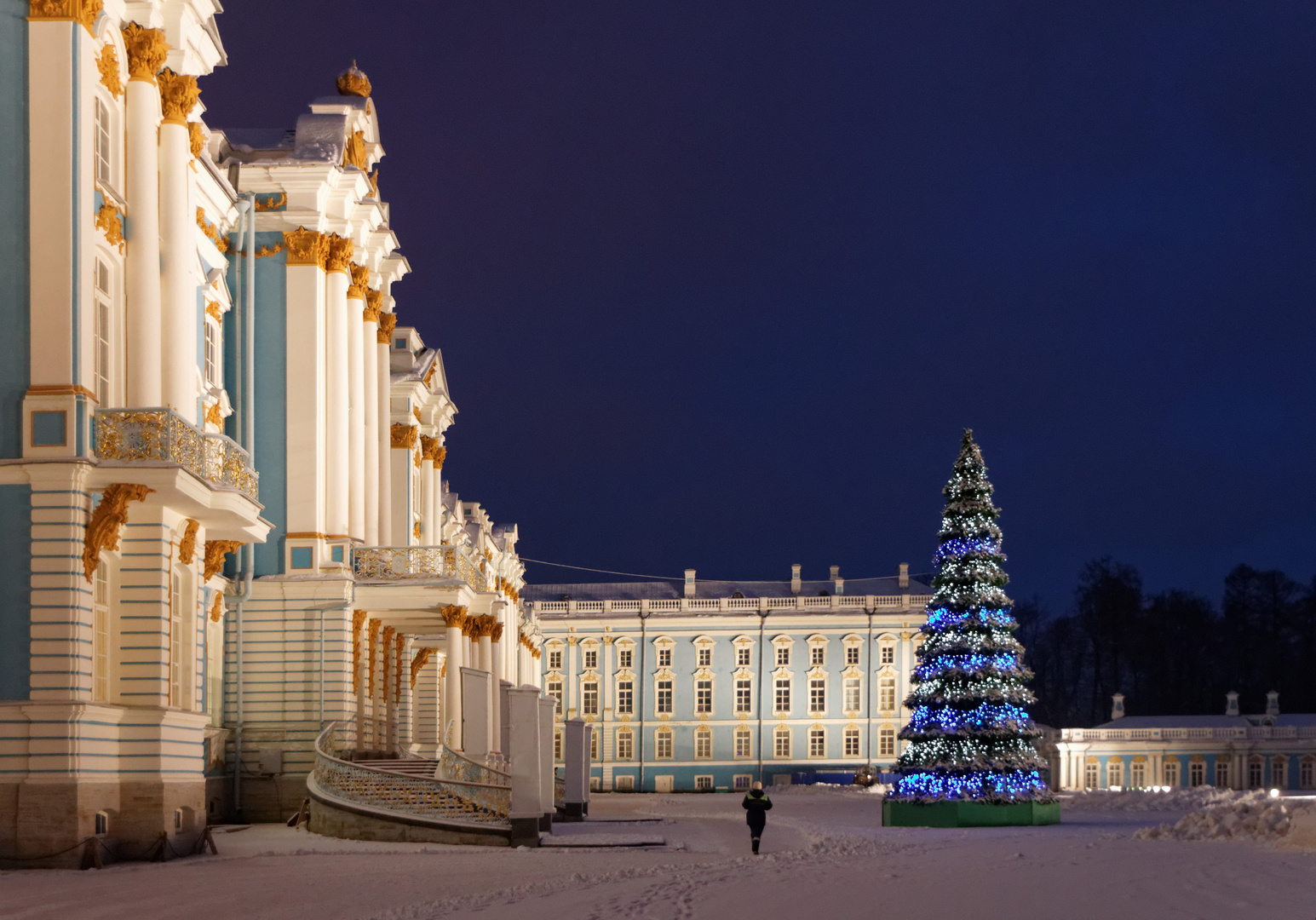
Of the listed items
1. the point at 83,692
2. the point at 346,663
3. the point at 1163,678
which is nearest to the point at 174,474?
the point at 83,692

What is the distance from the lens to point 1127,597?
101 meters

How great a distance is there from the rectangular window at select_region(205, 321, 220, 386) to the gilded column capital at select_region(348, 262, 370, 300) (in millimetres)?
3624

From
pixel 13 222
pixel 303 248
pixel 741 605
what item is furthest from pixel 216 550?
pixel 741 605

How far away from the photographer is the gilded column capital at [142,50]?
72.3 feet

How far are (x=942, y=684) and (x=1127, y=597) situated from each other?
7095 centimetres

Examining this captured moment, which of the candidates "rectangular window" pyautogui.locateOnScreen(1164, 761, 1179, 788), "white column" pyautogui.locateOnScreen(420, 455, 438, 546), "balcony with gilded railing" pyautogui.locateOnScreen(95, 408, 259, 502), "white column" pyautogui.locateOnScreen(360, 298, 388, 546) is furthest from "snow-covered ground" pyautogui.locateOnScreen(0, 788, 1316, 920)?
"rectangular window" pyautogui.locateOnScreen(1164, 761, 1179, 788)

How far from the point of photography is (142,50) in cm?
2212

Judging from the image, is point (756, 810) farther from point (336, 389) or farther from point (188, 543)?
point (336, 389)

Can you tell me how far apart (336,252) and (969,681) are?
1402 cm

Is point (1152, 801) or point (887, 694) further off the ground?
point (887, 694)

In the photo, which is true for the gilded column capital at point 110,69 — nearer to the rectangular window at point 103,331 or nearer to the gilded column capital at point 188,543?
the rectangular window at point 103,331

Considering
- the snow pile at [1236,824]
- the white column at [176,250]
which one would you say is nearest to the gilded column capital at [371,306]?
the white column at [176,250]

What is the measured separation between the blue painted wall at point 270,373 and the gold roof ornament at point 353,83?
397 cm

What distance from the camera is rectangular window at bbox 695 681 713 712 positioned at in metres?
83.6
